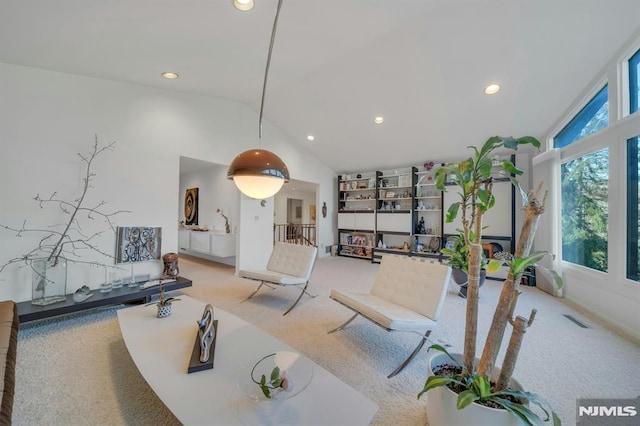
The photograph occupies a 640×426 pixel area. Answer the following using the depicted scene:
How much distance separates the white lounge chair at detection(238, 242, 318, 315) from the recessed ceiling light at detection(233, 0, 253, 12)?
9.23 feet

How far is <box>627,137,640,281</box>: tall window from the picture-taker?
2.70 metres

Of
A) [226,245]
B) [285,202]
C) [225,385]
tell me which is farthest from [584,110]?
[285,202]

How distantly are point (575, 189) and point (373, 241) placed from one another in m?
4.24

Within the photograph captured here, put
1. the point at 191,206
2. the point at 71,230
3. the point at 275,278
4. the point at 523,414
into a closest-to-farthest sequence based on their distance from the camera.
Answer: the point at 523,414 → the point at 71,230 → the point at 275,278 → the point at 191,206

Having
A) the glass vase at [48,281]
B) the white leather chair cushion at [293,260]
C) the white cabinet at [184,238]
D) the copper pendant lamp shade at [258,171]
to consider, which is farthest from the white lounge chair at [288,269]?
the white cabinet at [184,238]

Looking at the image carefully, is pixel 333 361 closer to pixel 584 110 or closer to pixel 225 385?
pixel 225 385

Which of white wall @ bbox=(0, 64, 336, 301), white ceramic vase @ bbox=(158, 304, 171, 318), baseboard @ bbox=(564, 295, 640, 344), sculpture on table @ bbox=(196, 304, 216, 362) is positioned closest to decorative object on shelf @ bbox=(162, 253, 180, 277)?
white wall @ bbox=(0, 64, 336, 301)

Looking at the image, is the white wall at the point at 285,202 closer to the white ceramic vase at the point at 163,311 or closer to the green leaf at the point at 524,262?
the white ceramic vase at the point at 163,311

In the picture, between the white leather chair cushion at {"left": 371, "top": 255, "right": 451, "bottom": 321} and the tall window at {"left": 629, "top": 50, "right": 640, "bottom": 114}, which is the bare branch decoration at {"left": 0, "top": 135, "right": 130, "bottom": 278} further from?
Answer: the tall window at {"left": 629, "top": 50, "right": 640, "bottom": 114}

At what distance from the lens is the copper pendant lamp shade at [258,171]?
182cm

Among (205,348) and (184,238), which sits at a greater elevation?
(184,238)

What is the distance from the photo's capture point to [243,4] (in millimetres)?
2211

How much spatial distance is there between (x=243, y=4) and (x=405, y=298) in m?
3.10

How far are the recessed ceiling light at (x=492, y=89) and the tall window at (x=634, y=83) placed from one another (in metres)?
1.22
